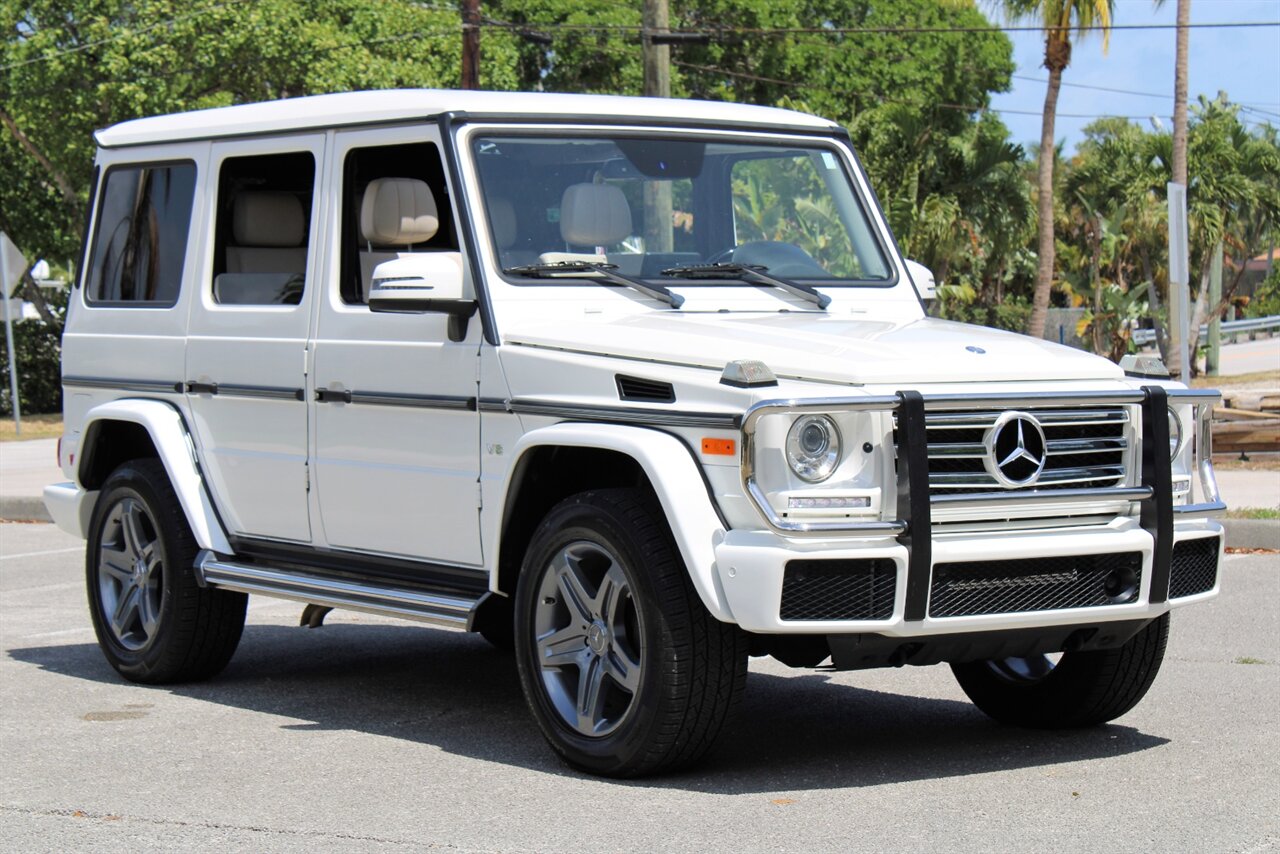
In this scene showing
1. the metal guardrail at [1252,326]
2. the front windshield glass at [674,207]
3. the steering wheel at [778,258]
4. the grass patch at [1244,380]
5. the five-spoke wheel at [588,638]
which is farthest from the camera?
the metal guardrail at [1252,326]

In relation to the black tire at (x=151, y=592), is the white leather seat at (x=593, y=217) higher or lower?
higher

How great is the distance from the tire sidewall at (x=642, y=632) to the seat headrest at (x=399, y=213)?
1417mm

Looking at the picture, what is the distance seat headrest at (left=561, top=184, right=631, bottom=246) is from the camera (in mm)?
6938

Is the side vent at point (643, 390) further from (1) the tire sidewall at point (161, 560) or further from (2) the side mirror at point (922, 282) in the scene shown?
(1) the tire sidewall at point (161, 560)

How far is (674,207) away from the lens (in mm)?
7223

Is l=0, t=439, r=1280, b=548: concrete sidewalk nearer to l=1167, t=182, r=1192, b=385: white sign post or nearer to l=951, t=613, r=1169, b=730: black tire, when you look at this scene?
l=1167, t=182, r=1192, b=385: white sign post

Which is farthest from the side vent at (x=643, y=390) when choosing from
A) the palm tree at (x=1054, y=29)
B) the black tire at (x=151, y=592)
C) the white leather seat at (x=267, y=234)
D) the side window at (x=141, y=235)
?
the palm tree at (x=1054, y=29)

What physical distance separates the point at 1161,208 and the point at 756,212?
3765 centimetres

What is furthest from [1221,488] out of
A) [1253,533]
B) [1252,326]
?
[1252,326]

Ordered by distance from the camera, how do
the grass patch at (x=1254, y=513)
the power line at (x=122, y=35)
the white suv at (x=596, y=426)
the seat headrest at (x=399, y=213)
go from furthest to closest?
1. the power line at (x=122, y=35)
2. the grass patch at (x=1254, y=513)
3. the seat headrest at (x=399, y=213)
4. the white suv at (x=596, y=426)

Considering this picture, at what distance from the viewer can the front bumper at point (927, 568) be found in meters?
5.42

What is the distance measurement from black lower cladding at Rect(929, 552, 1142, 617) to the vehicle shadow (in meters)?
0.68

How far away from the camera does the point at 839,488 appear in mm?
5527

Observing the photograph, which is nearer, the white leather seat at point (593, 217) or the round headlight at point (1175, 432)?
the round headlight at point (1175, 432)
